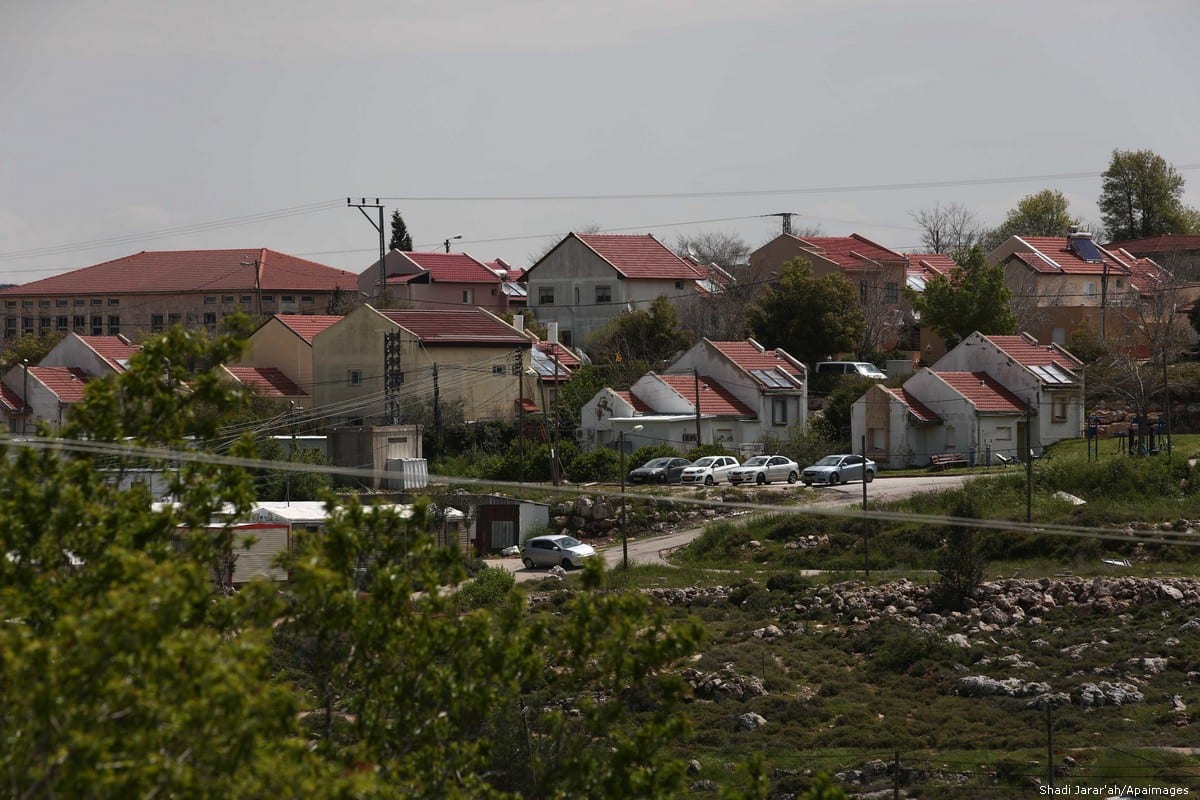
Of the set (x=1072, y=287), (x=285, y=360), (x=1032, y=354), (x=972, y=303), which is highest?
(x=1072, y=287)

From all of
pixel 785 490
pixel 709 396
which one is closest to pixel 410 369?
pixel 709 396

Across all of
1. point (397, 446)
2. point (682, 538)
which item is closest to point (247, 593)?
point (682, 538)

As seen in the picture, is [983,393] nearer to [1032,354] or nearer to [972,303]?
[1032,354]

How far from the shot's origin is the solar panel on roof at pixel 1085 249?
85.4 meters

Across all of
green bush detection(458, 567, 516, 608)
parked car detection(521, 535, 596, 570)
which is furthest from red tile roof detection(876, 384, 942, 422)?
green bush detection(458, 567, 516, 608)

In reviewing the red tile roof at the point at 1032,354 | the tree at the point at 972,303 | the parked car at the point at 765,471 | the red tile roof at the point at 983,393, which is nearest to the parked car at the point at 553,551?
the parked car at the point at 765,471

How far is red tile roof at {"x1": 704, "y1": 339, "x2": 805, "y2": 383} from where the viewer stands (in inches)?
2509

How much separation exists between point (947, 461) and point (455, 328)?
24226mm

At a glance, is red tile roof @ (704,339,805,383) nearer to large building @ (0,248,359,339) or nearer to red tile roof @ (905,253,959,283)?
red tile roof @ (905,253,959,283)

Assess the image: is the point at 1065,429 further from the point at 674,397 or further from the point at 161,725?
the point at 161,725

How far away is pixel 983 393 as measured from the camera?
58.5 m

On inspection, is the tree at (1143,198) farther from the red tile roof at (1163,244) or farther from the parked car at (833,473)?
the parked car at (833,473)

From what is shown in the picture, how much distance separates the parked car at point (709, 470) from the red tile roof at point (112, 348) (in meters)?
28.4

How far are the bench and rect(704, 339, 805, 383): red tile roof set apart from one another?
9.28 metres
